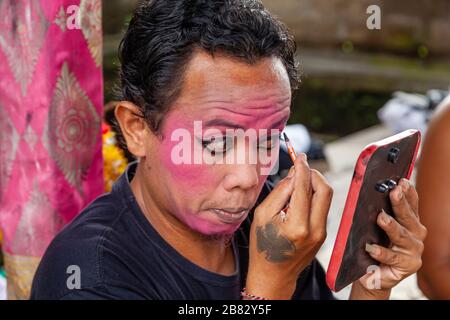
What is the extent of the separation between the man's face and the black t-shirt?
0.12 metres

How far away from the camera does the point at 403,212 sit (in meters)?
1.92

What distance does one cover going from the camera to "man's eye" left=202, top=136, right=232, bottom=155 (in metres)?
1.79

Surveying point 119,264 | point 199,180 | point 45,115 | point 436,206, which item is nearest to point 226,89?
point 199,180

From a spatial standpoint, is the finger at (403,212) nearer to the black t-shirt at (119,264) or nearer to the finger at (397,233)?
the finger at (397,233)

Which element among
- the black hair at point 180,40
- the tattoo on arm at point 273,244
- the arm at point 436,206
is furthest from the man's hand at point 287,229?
the arm at point 436,206

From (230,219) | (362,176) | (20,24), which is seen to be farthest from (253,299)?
(20,24)

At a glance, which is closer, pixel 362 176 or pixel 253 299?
pixel 362 176

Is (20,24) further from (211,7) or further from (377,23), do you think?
(377,23)

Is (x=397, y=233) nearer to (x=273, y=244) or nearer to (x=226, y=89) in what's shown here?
(x=273, y=244)

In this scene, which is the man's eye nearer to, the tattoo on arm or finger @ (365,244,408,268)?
the tattoo on arm

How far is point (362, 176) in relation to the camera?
5.65 ft

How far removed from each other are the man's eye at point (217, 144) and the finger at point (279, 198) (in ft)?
0.51

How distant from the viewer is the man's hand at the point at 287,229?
1.81 m

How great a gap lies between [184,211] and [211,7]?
486mm
